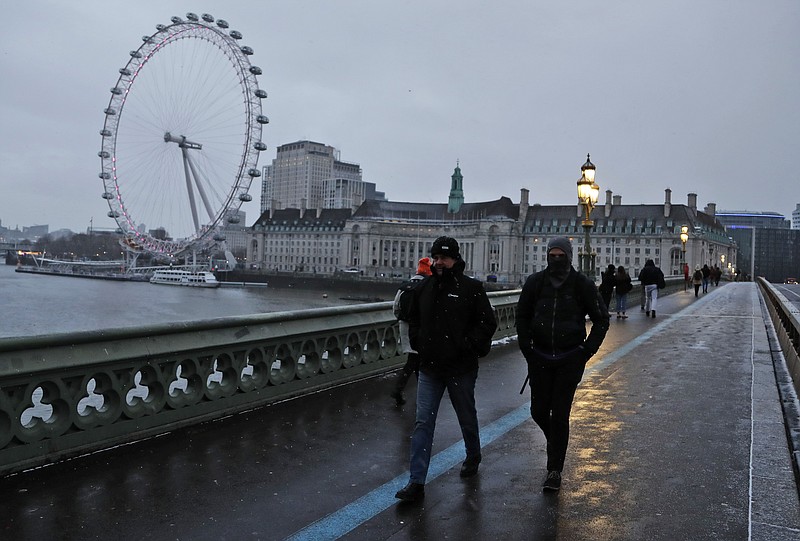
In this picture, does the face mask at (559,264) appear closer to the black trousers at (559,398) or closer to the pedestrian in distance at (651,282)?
the black trousers at (559,398)

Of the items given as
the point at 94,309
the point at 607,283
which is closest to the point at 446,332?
the point at 607,283

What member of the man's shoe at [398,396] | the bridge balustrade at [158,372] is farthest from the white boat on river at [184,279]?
the man's shoe at [398,396]

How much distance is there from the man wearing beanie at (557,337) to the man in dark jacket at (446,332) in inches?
18.4

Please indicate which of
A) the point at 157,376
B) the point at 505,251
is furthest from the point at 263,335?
the point at 505,251

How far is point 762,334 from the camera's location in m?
18.6

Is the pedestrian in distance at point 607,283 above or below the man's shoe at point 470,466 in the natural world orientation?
above

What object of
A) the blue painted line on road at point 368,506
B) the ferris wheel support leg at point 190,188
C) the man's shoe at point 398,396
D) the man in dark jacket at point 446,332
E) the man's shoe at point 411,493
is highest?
the ferris wheel support leg at point 190,188

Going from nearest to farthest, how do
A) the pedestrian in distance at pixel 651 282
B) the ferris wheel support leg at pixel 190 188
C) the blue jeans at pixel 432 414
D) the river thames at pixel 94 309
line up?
the blue jeans at pixel 432 414
the pedestrian in distance at pixel 651 282
the river thames at pixel 94 309
the ferris wheel support leg at pixel 190 188

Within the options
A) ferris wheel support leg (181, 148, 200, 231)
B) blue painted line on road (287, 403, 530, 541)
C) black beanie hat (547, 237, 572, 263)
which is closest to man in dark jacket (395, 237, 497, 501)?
blue painted line on road (287, 403, 530, 541)

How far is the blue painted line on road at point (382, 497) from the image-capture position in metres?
4.99

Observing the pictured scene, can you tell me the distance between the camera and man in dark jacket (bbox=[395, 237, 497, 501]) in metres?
5.82

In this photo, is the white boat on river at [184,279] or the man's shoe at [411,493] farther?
the white boat on river at [184,279]

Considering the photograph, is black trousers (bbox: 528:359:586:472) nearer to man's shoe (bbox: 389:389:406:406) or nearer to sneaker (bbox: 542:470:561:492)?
sneaker (bbox: 542:470:561:492)

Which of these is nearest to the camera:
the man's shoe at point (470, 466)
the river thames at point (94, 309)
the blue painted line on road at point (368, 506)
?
the blue painted line on road at point (368, 506)
